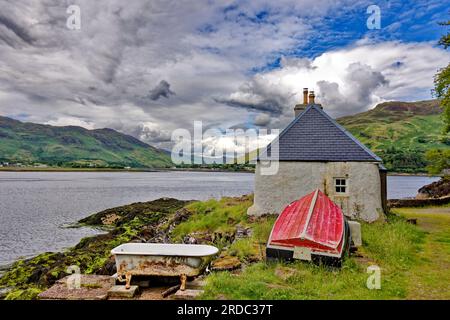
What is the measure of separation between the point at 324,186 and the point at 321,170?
2.89ft

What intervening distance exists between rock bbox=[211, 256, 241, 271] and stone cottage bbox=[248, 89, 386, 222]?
6.22m

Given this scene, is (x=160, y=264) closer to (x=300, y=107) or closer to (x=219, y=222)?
(x=219, y=222)

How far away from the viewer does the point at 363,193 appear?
15469 mm

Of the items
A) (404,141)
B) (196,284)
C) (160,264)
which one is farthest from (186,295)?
(404,141)

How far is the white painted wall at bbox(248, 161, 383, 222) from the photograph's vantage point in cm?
1544

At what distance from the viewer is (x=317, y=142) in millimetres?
16828

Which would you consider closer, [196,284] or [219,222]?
[196,284]

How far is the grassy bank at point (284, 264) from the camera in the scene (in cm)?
788

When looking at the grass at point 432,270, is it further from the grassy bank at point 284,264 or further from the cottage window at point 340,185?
the cottage window at point 340,185

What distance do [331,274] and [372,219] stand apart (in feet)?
25.0

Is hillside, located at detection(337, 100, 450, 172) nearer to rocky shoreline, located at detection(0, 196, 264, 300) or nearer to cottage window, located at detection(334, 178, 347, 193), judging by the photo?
cottage window, located at detection(334, 178, 347, 193)

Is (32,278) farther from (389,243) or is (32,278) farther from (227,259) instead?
(389,243)
